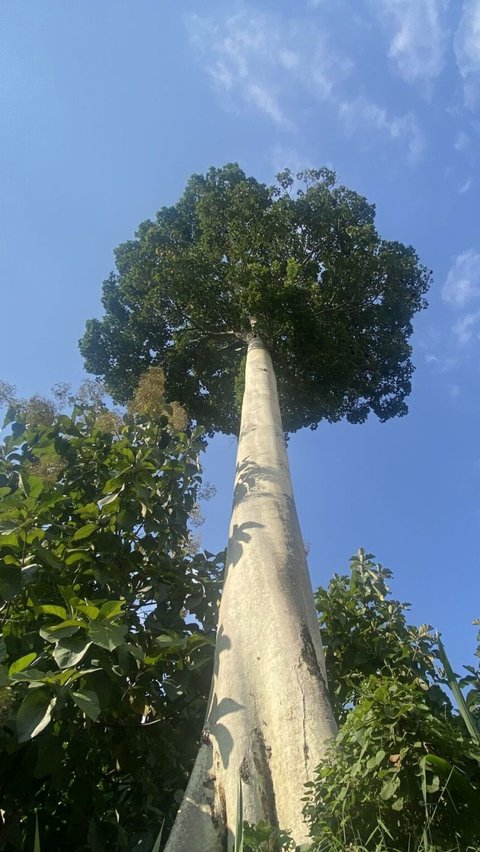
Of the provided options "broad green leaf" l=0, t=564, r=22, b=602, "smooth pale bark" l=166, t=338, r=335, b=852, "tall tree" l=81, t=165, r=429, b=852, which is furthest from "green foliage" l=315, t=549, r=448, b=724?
"broad green leaf" l=0, t=564, r=22, b=602

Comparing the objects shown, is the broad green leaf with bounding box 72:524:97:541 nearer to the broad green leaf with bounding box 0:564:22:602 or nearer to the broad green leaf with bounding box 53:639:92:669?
the broad green leaf with bounding box 0:564:22:602

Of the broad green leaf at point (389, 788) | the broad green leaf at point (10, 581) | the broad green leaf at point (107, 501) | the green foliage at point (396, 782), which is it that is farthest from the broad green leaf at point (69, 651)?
the broad green leaf at point (389, 788)

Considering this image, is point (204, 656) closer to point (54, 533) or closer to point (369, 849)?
point (54, 533)

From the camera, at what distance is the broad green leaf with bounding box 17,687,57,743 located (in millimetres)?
2357

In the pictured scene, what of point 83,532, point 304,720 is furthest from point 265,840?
point 83,532

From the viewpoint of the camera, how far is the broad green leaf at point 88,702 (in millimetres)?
2258

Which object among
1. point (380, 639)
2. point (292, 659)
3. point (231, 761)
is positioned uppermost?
point (380, 639)

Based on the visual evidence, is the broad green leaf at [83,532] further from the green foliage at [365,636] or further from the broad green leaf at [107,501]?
the green foliage at [365,636]

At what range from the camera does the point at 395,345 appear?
962cm

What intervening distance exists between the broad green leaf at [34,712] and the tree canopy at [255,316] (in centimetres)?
617

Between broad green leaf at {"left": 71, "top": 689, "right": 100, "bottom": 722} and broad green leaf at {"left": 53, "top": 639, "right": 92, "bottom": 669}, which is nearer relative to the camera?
broad green leaf at {"left": 71, "top": 689, "right": 100, "bottom": 722}

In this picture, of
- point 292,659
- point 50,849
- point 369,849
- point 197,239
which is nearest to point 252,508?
point 292,659

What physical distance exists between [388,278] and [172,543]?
21.1ft

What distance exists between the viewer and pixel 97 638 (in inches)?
95.4
